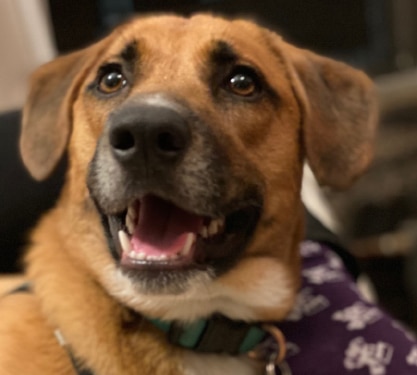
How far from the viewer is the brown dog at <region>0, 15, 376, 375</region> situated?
126cm

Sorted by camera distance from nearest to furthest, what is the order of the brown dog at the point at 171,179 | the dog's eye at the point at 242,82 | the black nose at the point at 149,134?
the black nose at the point at 149,134, the brown dog at the point at 171,179, the dog's eye at the point at 242,82

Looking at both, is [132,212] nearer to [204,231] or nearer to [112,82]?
[204,231]

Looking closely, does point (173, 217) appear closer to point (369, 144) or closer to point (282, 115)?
point (282, 115)

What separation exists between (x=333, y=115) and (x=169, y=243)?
20.3 inches

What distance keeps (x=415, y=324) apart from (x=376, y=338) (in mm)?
1361

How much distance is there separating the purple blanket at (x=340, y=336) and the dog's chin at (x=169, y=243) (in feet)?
1.13

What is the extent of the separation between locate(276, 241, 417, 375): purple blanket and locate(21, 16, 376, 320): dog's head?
12 centimetres

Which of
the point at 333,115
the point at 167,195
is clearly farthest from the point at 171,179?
the point at 333,115

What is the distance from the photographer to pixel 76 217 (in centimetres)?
147

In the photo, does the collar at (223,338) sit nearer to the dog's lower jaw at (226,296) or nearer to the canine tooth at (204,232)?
the dog's lower jaw at (226,296)

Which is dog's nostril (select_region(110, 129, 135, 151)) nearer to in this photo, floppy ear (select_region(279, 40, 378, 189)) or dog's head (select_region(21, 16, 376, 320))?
dog's head (select_region(21, 16, 376, 320))

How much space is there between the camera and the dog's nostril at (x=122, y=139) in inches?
45.9

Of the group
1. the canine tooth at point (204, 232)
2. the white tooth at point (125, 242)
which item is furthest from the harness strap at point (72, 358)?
the canine tooth at point (204, 232)

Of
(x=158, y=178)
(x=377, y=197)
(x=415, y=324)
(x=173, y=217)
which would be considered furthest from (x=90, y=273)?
(x=377, y=197)
